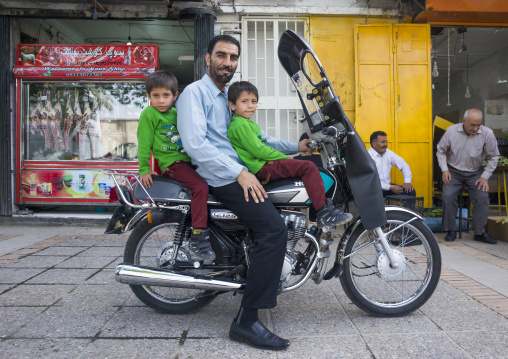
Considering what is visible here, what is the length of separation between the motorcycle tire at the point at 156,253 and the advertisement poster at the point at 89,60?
5065 mm

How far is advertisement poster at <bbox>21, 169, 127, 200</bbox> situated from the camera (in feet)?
25.2

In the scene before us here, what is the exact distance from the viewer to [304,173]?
277 cm

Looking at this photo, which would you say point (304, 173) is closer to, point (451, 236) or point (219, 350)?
point (219, 350)

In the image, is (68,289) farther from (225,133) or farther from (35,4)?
(35,4)

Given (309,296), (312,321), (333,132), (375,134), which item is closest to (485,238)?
(375,134)

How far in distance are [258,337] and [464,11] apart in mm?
6505

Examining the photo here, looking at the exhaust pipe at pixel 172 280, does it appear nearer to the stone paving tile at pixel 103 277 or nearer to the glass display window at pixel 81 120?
the stone paving tile at pixel 103 277

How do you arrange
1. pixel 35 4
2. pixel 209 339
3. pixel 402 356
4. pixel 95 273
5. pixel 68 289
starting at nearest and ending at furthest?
pixel 402 356 → pixel 209 339 → pixel 68 289 → pixel 95 273 → pixel 35 4

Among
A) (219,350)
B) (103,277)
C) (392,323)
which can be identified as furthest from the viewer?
(103,277)

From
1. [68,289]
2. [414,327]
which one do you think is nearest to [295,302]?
[414,327]

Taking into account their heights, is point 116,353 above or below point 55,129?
below

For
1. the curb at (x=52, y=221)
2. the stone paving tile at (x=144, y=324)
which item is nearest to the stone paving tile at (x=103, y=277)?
the stone paving tile at (x=144, y=324)

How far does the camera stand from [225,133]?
9.40 ft

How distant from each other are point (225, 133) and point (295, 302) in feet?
4.79
